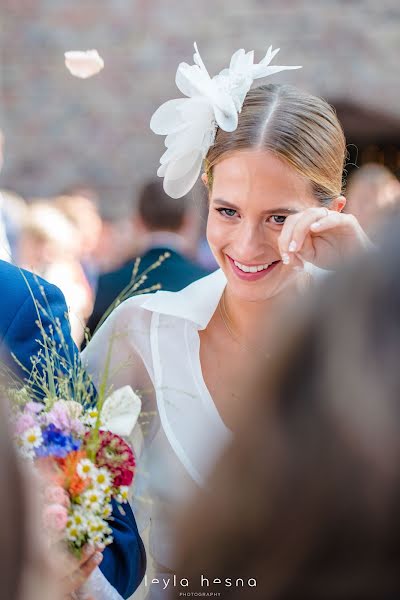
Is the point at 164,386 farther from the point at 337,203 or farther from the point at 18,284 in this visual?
the point at 337,203

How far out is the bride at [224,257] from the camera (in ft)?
7.44

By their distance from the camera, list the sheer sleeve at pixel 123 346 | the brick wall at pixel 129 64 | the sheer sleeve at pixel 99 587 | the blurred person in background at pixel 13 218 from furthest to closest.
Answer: the brick wall at pixel 129 64, the blurred person in background at pixel 13 218, the sheer sleeve at pixel 123 346, the sheer sleeve at pixel 99 587

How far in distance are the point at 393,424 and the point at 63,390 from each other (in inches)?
44.3

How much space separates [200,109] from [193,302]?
0.48 metres

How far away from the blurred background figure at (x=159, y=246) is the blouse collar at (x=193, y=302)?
38.1 inches

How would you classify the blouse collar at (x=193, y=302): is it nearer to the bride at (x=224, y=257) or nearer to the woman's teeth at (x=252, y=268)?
the bride at (x=224, y=257)

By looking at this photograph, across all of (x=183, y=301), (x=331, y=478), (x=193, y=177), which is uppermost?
(x=331, y=478)

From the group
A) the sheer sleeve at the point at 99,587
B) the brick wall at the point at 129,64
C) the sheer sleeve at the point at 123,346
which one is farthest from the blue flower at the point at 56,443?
the brick wall at the point at 129,64

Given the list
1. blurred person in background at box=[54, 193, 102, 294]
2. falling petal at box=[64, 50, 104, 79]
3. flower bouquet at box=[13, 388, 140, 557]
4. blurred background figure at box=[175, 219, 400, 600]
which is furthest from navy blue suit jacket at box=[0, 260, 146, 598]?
blurred person in background at box=[54, 193, 102, 294]

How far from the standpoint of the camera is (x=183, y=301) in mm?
2578

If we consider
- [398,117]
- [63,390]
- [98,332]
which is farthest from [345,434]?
[398,117]

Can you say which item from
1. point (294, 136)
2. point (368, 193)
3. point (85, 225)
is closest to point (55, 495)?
point (294, 136)

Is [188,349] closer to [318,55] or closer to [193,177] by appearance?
[193,177]

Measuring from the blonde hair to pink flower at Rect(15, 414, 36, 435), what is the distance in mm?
1016
